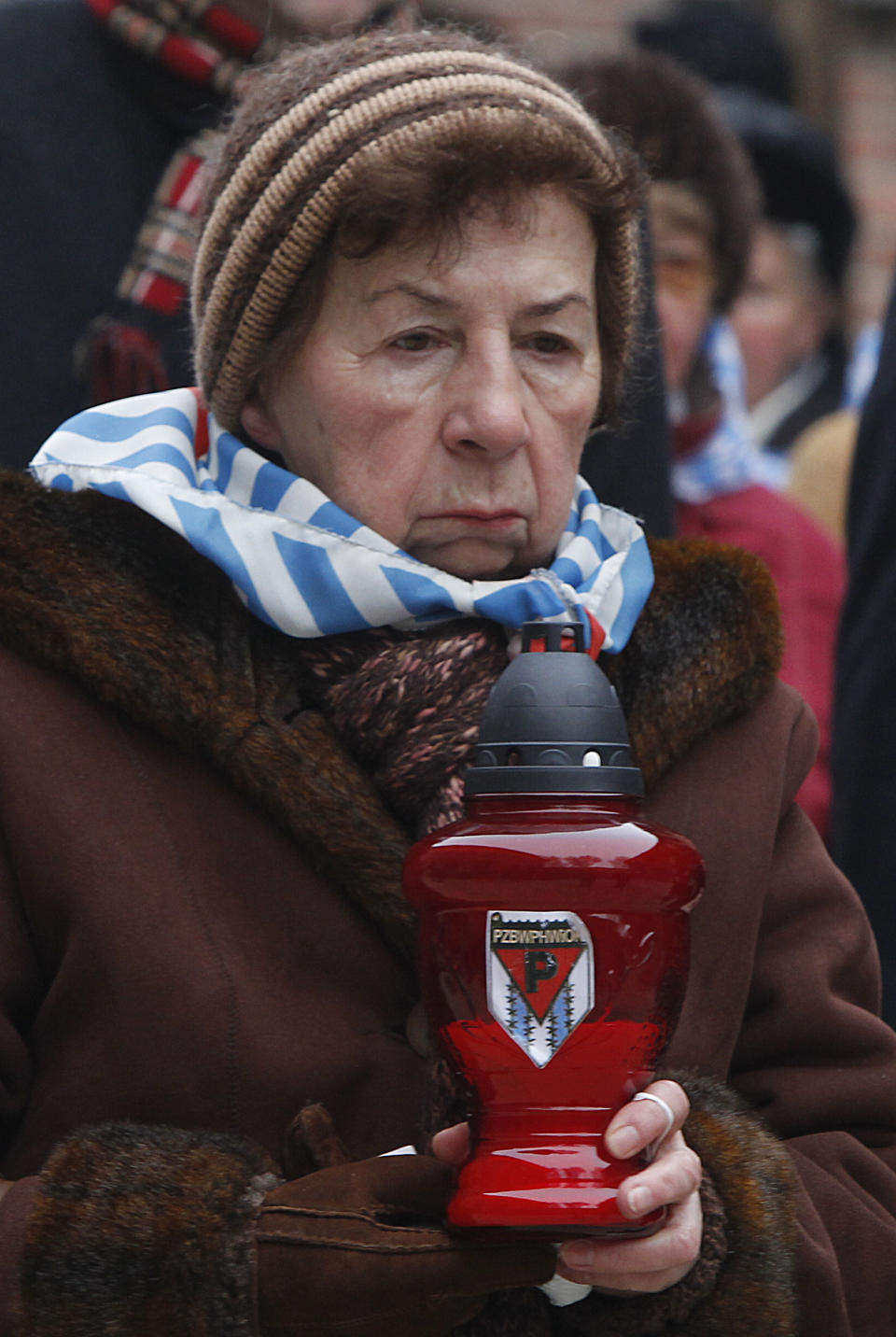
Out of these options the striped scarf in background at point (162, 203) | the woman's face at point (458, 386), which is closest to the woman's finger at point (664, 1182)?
the woman's face at point (458, 386)

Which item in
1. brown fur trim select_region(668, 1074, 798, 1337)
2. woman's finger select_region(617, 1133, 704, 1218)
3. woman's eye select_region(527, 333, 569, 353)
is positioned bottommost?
brown fur trim select_region(668, 1074, 798, 1337)

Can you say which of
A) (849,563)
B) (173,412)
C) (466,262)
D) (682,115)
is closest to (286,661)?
(173,412)

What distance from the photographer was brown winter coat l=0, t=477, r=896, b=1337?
167 centimetres

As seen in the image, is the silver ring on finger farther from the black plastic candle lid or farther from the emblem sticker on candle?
the black plastic candle lid

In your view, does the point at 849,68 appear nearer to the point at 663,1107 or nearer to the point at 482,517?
the point at 482,517

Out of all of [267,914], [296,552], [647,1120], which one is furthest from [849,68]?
[647,1120]

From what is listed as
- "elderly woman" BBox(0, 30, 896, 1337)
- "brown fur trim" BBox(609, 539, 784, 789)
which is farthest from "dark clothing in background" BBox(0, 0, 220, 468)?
"brown fur trim" BBox(609, 539, 784, 789)

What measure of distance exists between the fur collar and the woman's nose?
0.28 m

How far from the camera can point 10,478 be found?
1.81 m

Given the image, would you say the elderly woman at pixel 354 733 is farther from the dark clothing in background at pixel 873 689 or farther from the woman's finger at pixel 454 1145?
the dark clothing in background at pixel 873 689

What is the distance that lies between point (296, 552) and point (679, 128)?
7.21 ft

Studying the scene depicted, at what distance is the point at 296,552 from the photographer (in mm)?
1803

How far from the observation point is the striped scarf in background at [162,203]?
252 centimetres

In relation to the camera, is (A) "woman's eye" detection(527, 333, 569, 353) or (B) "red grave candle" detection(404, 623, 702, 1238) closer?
(B) "red grave candle" detection(404, 623, 702, 1238)
